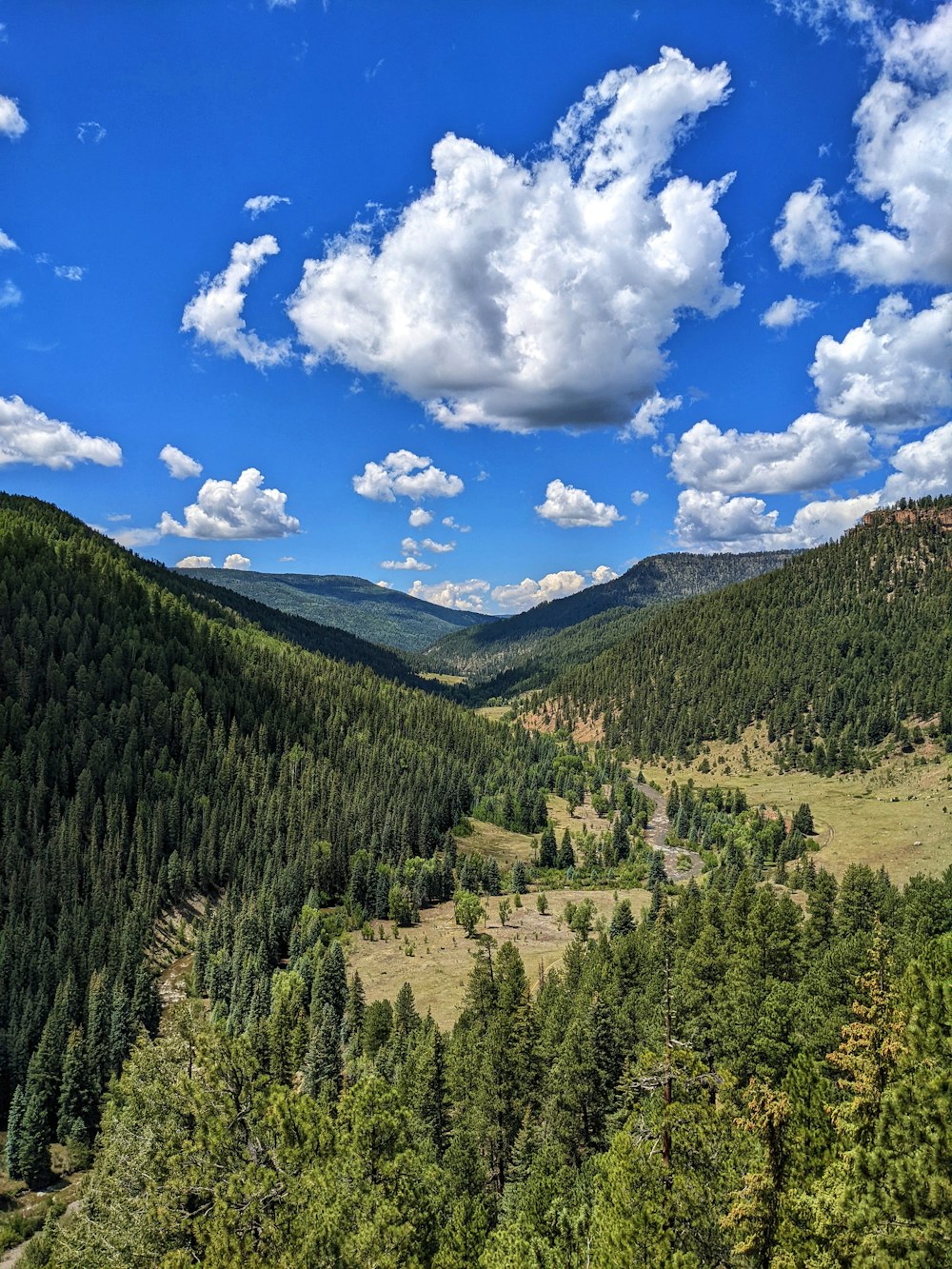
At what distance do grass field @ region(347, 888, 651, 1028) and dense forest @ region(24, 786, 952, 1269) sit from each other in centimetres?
4251

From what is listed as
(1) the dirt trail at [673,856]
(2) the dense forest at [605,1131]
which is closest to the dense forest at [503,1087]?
(2) the dense forest at [605,1131]

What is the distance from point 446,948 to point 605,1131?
265ft

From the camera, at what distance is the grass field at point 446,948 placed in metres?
104

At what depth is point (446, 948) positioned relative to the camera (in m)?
125

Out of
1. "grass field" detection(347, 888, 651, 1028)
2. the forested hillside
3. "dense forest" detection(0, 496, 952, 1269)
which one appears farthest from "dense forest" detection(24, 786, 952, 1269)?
the forested hillside

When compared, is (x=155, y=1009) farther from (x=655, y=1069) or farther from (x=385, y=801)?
(x=655, y=1069)

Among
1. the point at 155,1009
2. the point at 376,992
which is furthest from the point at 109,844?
the point at 376,992

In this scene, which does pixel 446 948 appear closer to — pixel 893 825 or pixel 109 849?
pixel 109 849

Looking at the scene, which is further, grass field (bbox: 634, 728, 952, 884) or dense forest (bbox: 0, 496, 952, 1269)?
grass field (bbox: 634, 728, 952, 884)

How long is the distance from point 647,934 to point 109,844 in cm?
13224

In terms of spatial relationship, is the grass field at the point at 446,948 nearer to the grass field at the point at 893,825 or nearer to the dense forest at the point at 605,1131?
the dense forest at the point at 605,1131

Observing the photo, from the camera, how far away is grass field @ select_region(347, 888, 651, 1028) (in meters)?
104

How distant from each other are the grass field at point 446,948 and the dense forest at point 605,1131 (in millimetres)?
42513

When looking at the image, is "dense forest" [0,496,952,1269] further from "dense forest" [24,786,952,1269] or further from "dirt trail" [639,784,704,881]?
"dirt trail" [639,784,704,881]
